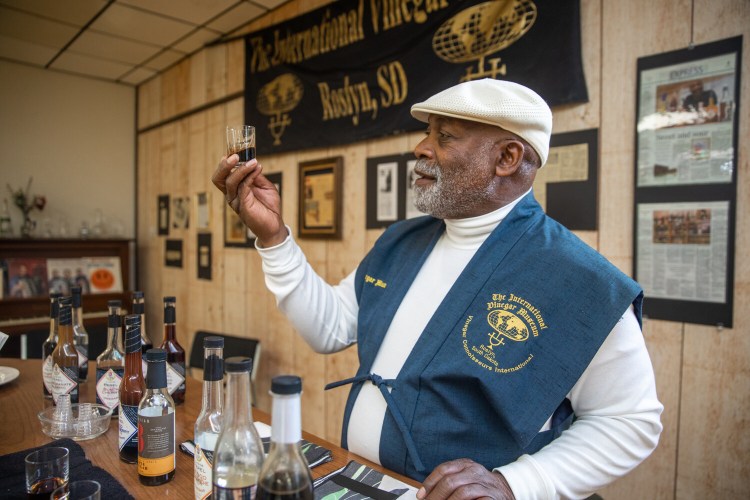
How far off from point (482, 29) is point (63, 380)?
2.07m

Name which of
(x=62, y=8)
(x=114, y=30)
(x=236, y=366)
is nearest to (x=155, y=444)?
(x=236, y=366)

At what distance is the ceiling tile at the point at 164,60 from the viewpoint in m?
4.11

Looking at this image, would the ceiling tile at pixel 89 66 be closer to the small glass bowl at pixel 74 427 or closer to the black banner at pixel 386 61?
the black banner at pixel 386 61

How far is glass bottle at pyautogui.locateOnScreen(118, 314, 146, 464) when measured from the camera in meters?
0.95

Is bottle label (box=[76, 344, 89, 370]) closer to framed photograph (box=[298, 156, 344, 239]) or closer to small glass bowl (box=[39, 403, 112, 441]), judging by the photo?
small glass bowl (box=[39, 403, 112, 441])

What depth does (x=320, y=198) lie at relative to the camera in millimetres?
2977

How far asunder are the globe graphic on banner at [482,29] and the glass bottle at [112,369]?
181 centimetres

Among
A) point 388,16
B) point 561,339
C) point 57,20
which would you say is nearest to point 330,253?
point 388,16

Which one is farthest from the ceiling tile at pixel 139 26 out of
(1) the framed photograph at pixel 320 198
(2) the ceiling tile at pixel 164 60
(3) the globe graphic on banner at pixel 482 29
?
(3) the globe graphic on banner at pixel 482 29

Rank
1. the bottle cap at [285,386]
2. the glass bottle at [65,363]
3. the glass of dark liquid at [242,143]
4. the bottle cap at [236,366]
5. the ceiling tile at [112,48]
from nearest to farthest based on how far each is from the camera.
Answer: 1. the bottle cap at [285,386]
2. the bottle cap at [236,366]
3. the glass of dark liquid at [242,143]
4. the glass bottle at [65,363]
5. the ceiling tile at [112,48]

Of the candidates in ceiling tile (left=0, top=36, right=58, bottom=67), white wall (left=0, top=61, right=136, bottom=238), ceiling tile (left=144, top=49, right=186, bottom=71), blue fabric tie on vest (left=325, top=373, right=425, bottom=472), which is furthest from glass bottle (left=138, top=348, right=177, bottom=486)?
white wall (left=0, top=61, right=136, bottom=238)

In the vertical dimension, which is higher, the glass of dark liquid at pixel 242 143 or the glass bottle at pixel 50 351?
the glass of dark liquid at pixel 242 143

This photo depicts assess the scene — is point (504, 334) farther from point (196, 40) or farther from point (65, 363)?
point (196, 40)

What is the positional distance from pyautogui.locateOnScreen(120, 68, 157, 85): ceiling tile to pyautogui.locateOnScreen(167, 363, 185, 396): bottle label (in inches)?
164
